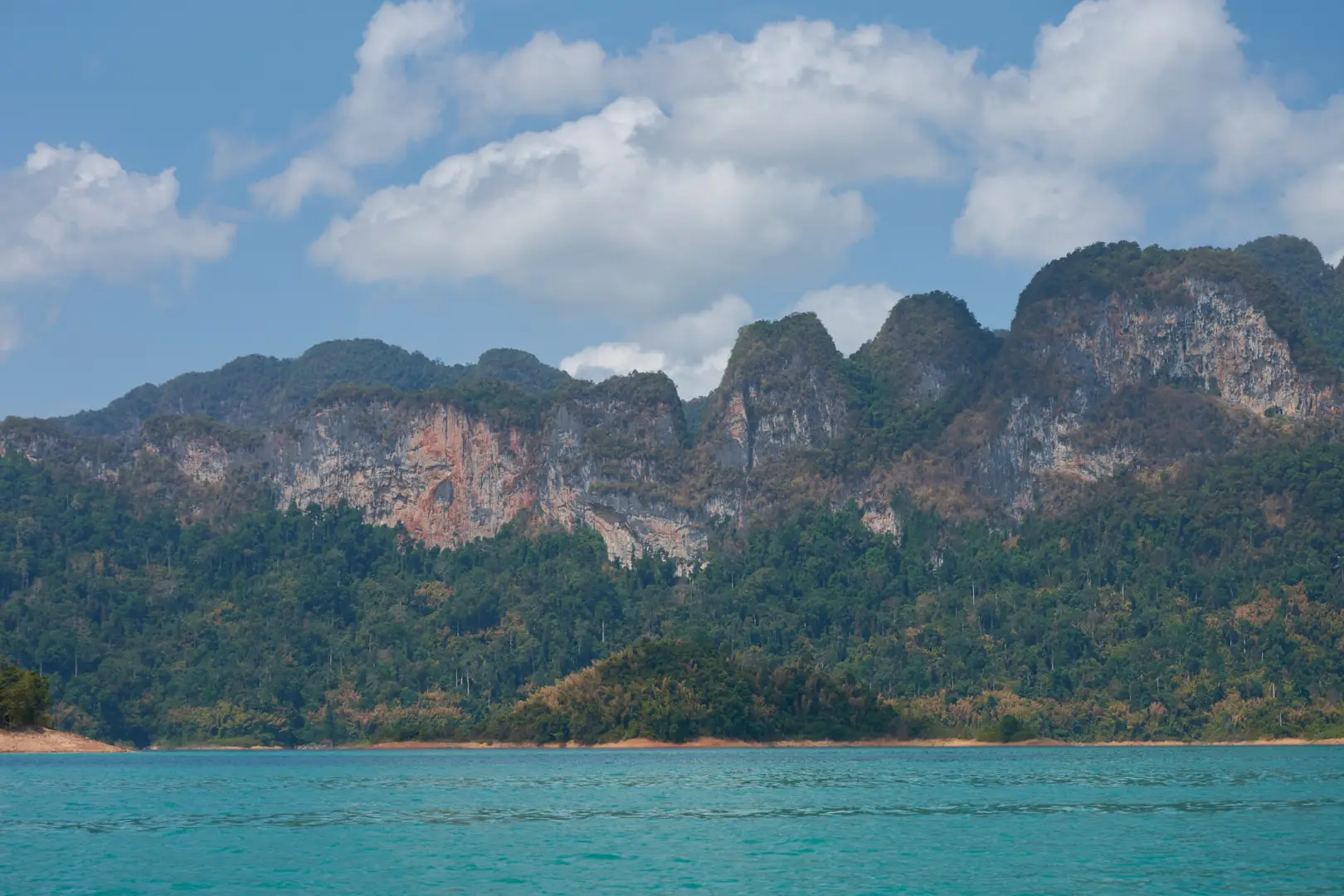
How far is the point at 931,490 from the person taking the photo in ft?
655

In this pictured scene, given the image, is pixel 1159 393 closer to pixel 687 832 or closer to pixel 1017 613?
pixel 1017 613

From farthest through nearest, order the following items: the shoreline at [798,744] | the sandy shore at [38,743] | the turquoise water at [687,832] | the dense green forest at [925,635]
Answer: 1. the dense green forest at [925,635]
2. the shoreline at [798,744]
3. the sandy shore at [38,743]
4. the turquoise water at [687,832]

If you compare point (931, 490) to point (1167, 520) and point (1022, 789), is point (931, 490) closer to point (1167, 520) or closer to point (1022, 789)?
point (1167, 520)

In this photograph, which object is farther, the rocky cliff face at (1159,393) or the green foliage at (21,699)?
the rocky cliff face at (1159,393)

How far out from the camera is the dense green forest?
151625 mm

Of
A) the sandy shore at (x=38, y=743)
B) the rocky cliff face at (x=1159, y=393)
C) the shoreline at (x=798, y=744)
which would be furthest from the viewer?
the rocky cliff face at (x=1159, y=393)

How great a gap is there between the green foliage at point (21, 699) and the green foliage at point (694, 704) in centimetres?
5033

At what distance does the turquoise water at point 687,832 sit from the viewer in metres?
37.3

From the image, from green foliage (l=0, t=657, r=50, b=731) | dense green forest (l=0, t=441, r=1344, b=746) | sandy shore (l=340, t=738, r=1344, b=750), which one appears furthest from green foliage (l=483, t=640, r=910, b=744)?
green foliage (l=0, t=657, r=50, b=731)

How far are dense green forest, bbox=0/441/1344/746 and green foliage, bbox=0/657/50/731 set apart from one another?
5382cm

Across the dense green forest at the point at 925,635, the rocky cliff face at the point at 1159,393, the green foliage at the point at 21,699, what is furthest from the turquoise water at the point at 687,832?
the rocky cliff face at the point at 1159,393

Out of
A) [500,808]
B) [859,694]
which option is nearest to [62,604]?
[859,694]

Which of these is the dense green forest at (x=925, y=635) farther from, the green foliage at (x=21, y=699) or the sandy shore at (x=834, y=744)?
the green foliage at (x=21, y=699)

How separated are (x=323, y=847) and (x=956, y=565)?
151859 millimetres
